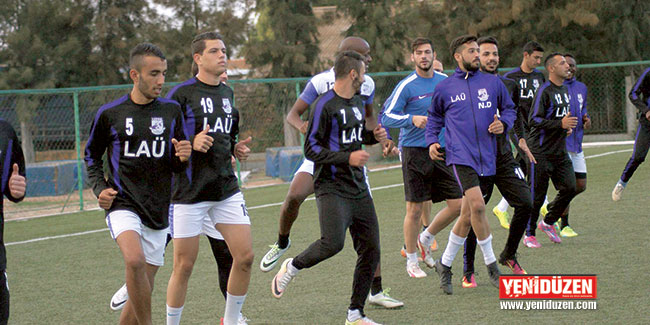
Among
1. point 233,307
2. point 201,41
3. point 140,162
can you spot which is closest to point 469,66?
point 201,41

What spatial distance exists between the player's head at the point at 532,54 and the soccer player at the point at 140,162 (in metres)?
5.67

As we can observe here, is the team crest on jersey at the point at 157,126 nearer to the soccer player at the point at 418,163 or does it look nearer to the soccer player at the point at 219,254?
the soccer player at the point at 219,254

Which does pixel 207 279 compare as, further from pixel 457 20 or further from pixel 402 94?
pixel 457 20

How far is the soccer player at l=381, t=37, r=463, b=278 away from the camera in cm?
789

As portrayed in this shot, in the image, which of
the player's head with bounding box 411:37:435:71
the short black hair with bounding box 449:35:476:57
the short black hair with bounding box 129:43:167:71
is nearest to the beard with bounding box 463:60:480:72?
the short black hair with bounding box 449:35:476:57

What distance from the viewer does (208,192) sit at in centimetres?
568

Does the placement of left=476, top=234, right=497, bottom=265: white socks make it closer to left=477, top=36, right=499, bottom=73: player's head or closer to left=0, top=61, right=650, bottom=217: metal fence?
left=477, top=36, right=499, bottom=73: player's head

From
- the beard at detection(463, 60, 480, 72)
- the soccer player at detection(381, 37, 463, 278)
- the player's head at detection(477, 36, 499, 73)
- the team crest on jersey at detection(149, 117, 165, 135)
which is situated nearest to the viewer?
the team crest on jersey at detection(149, 117, 165, 135)

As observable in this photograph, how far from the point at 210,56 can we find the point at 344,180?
4.36 feet

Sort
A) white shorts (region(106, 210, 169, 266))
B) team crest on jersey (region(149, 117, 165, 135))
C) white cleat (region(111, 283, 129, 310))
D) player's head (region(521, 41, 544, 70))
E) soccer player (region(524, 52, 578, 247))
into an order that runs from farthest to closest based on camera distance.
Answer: player's head (region(521, 41, 544, 70)) → soccer player (region(524, 52, 578, 247)) → white cleat (region(111, 283, 129, 310)) → team crest on jersey (region(149, 117, 165, 135)) → white shorts (region(106, 210, 169, 266))

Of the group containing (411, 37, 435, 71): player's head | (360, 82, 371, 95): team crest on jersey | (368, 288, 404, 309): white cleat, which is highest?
(411, 37, 435, 71): player's head

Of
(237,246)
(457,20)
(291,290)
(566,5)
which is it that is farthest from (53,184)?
(566,5)

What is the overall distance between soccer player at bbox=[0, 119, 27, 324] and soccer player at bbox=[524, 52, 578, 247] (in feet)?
19.8

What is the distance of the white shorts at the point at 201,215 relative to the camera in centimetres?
566
